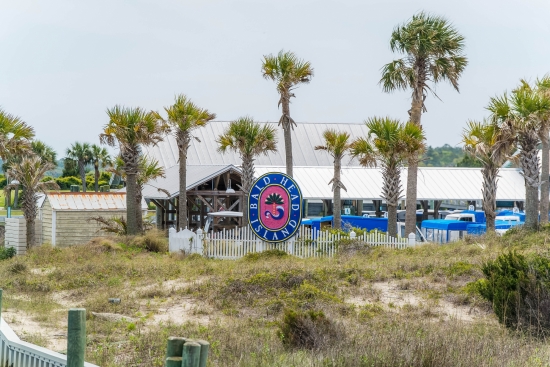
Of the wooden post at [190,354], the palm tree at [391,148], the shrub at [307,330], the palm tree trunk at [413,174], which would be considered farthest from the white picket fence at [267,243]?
the wooden post at [190,354]

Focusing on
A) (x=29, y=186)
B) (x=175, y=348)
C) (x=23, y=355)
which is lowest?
(x=23, y=355)

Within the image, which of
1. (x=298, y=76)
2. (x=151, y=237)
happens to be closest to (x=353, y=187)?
(x=298, y=76)

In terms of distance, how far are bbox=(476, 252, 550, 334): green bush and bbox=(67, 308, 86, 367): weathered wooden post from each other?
22.5ft

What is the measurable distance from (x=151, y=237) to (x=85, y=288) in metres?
9.75

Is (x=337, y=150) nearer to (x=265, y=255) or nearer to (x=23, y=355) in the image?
(x=265, y=255)

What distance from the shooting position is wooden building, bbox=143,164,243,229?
34750mm

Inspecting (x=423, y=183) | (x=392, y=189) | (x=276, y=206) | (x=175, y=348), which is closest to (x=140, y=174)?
(x=276, y=206)

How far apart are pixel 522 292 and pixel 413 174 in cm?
1801

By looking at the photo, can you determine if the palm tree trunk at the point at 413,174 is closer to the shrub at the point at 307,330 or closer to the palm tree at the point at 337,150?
the palm tree at the point at 337,150

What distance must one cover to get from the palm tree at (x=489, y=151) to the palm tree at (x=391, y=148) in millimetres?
2021

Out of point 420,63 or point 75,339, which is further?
point 420,63

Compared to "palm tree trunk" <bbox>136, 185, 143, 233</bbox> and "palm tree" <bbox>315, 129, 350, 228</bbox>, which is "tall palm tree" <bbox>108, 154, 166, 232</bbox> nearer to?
"palm tree trunk" <bbox>136, 185, 143, 233</bbox>

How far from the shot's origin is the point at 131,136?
30172 millimetres

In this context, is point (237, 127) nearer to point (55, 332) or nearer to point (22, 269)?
point (22, 269)
